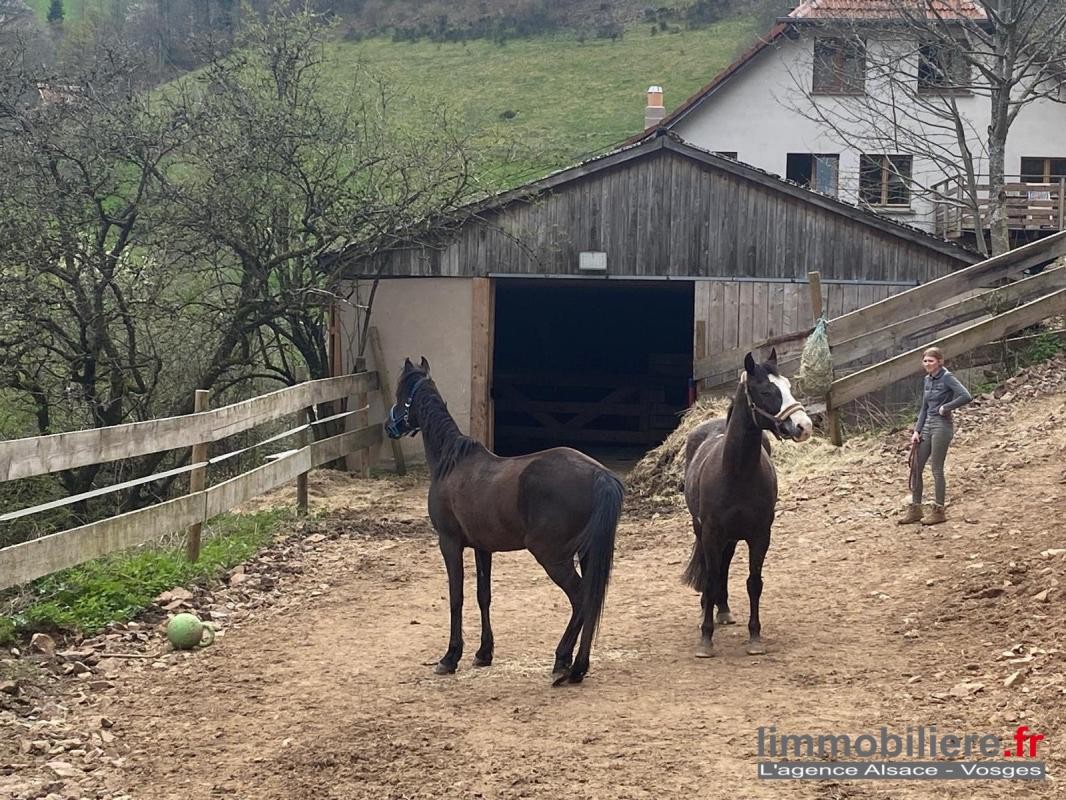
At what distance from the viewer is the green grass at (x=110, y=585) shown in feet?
21.8

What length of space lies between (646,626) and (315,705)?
2.23 meters

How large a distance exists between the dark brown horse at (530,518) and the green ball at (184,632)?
156 centimetres

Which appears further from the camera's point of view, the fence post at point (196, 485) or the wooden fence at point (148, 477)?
the fence post at point (196, 485)

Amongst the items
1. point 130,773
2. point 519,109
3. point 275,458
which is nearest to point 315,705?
point 130,773

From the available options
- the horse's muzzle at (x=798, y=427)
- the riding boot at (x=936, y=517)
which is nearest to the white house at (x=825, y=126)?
the riding boot at (x=936, y=517)

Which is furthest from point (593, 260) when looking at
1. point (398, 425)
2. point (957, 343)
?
point (398, 425)

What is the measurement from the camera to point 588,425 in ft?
68.2

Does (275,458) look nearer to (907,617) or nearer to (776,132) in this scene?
(907,617)

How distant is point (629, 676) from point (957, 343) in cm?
649

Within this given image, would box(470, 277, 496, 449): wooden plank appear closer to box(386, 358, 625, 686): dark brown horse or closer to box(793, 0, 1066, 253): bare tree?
box(386, 358, 625, 686): dark brown horse

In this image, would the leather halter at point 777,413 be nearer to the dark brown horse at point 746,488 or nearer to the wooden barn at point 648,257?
the dark brown horse at point 746,488

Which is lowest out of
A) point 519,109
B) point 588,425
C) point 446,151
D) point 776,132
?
point 588,425

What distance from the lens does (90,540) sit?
689 centimetres

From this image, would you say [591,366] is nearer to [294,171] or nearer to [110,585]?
[294,171]
